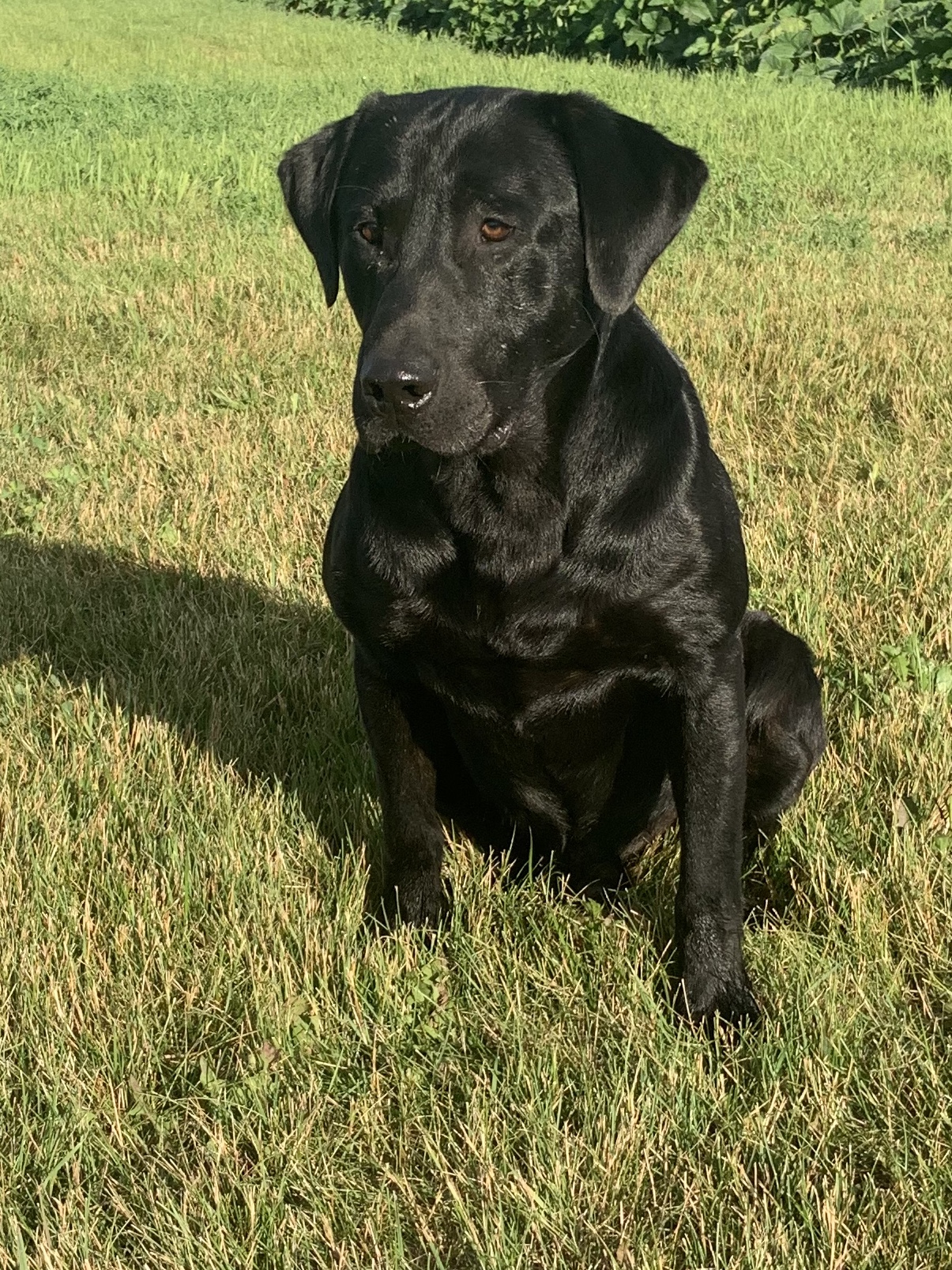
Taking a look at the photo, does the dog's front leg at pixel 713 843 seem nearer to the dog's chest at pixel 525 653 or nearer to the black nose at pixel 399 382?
the dog's chest at pixel 525 653

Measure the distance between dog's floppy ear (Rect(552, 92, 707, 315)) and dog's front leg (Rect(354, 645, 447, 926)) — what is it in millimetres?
950

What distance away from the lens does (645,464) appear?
2.67 metres

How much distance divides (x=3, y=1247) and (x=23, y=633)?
2.53 m

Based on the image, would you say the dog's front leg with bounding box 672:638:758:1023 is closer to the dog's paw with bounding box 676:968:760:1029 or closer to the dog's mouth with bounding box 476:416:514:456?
the dog's paw with bounding box 676:968:760:1029

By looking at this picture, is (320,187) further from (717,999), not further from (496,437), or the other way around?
(717,999)

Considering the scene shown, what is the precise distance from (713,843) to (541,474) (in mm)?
806

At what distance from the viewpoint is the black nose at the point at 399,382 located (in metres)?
2.43

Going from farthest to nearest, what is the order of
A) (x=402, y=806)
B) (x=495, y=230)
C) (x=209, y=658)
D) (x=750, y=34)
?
(x=750, y=34)
(x=209, y=658)
(x=402, y=806)
(x=495, y=230)

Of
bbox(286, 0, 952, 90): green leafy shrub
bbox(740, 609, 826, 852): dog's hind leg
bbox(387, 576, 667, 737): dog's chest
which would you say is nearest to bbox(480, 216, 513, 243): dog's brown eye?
bbox(387, 576, 667, 737): dog's chest

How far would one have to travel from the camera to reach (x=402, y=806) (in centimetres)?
298

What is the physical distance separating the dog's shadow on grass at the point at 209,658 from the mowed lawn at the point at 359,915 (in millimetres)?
14

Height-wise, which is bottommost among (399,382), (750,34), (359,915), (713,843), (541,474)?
(359,915)

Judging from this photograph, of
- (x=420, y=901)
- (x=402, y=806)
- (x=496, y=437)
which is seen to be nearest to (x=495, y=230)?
(x=496, y=437)

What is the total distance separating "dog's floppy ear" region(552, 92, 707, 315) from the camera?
2.57 metres
